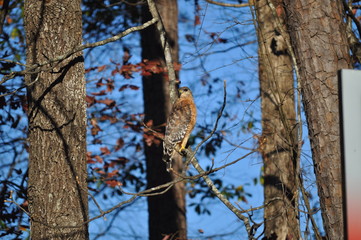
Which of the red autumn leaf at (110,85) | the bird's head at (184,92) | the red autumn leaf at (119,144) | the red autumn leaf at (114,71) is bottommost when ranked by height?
the red autumn leaf at (119,144)

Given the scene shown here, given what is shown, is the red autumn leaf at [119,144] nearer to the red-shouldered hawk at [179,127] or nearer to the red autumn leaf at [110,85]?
the red autumn leaf at [110,85]

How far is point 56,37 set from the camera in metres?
4.81

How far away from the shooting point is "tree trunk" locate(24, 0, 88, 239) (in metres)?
4.62

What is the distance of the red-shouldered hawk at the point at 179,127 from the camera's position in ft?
21.8

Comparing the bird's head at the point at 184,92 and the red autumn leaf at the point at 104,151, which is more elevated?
the bird's head at the point at 184,92

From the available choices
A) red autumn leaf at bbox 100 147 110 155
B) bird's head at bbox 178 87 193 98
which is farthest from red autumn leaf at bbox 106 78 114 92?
bird's head at bbox 178 87 193 98

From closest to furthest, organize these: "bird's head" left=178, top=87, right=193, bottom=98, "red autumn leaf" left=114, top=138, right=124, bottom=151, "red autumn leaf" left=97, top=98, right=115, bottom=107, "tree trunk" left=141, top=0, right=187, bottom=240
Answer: "bird's head" left=178, top=87, right=193, bottom=98 → "red autumn leaf" left=97, top=98, right=115, bottom=107 → "tree trunk" left=141, top=0, right=187, bottom=240 → "red autumn leaf" left=114, top=138, right=124, bottom=151

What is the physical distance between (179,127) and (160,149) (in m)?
1.48

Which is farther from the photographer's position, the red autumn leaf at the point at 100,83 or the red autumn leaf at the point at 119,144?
the red autumn leaf at the point at 119,144

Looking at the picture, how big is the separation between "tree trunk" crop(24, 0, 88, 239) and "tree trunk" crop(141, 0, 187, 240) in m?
3.26

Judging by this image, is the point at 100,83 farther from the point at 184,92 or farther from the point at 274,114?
the point at 274,114

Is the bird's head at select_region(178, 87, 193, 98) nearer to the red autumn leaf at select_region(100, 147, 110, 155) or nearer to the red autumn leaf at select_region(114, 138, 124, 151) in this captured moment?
the red autumn leaf at select_region(100, 147, 110, 155)

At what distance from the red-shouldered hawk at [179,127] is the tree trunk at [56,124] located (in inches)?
74.5

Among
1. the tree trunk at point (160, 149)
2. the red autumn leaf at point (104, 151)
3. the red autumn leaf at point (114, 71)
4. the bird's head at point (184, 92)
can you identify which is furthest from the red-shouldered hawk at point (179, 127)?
the red autumn leaf at point (104, 151)
